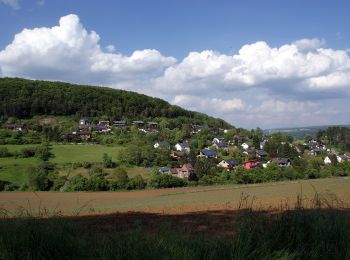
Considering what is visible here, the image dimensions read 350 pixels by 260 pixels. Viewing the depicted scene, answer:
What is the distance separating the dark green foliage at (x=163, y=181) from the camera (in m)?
64.4

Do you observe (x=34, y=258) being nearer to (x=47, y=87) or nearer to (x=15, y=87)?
(x=15, y=87)

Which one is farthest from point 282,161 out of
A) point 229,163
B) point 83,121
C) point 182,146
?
point 83,121

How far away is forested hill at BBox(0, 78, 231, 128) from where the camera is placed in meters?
152

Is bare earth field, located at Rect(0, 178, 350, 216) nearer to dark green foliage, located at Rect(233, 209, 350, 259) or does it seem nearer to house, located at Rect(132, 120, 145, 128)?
dark green foliage, located at Rect(233, 209, 350, 259)

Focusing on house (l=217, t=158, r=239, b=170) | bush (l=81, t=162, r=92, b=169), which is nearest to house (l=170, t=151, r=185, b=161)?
house (l=217, t=158, r=239, b=170)

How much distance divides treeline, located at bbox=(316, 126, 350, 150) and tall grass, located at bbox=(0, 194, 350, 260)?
153488 millimetres

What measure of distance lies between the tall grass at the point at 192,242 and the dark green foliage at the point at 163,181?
60613 mm

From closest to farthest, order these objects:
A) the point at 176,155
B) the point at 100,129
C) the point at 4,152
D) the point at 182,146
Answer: the point at 4,152 < the point at 176,155 < the point at 182,146 < the point at 100,129

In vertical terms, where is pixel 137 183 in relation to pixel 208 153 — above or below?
below

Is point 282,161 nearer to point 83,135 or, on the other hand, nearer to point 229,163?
point 229,163

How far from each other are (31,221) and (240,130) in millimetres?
164407

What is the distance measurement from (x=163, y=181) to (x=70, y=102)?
111419 millimetres

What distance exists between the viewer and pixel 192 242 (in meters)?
3.59

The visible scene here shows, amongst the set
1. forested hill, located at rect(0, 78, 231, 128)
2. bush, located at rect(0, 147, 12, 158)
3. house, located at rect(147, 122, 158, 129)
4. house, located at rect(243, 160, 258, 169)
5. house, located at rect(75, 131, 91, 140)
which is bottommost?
house, located at rect(243, 160, 258, 169)
